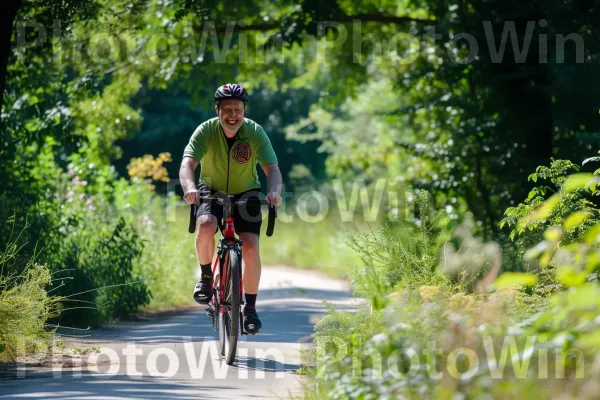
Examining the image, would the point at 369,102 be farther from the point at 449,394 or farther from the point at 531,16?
the point at 449,394

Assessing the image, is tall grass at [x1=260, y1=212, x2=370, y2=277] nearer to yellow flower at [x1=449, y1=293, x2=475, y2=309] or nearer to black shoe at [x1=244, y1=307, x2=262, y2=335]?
black shoe at [x1=244, y1=307, x2=262, y2=335]

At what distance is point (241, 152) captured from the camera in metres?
9.28

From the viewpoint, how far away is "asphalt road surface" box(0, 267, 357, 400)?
739cm

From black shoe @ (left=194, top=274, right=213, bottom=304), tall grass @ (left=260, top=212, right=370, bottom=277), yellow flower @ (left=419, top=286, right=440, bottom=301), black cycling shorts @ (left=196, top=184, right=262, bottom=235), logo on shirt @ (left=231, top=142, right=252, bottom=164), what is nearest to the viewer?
yellow flower @ (left=419, top=286, right=440, bottom=301)

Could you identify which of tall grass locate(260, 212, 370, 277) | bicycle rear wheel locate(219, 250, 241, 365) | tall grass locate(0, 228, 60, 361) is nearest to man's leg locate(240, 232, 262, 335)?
bicycle rear wheel locate(219, 250, 241, 365)


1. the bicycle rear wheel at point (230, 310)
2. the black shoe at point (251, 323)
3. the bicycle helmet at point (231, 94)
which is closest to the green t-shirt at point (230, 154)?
the bicycle helmet at point (231, 94)

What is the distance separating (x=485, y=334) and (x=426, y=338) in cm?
37

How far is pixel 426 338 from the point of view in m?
5.29

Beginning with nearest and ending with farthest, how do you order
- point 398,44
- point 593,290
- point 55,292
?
point 593,290 → point 55,292 → point 398,44

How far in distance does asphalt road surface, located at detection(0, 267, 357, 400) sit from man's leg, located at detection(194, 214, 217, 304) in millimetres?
508

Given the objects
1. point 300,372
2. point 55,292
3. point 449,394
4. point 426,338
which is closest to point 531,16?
point 55,292

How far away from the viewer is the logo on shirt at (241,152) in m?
9.27

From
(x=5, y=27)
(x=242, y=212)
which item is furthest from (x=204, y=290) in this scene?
(x=5, y=27)

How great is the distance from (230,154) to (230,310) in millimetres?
1253
